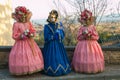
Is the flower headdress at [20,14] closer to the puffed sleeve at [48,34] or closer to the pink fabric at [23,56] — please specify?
the pink fabric at [23,56]

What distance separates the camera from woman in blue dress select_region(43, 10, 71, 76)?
5980 millimetres

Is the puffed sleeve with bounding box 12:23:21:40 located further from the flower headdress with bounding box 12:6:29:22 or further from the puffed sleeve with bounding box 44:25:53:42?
the puffed sleeve with bounding box 44:25:53:42

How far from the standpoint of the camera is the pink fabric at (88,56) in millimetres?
6047

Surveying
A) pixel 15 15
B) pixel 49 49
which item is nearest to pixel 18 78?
pixel 49 49

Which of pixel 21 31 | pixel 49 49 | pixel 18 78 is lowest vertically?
pixel 18 78

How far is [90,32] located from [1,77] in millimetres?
1956

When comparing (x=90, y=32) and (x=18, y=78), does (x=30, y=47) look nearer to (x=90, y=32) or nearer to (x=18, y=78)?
(x=18, y=78)

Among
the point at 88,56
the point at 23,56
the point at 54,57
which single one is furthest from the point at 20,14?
the point at 88,56

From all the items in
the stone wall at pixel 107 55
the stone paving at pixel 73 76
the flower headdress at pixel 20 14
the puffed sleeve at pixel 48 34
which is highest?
the flower headdress at pixel 20 14

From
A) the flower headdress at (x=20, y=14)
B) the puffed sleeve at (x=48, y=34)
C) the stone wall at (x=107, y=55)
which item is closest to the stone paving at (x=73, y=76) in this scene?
the stone wall at (x=107, y=55)

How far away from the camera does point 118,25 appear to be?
38.1ft

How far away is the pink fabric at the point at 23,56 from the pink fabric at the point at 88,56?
2.65ft

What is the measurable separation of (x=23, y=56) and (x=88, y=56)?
1.27 metres

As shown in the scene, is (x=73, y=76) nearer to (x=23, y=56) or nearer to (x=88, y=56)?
(x=88, y=56)
